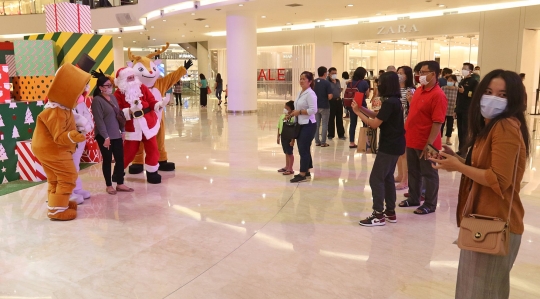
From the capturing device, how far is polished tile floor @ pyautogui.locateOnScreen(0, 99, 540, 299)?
10.2 ft

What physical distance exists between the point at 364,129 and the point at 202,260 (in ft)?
7.89

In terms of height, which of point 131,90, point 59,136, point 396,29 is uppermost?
point 396,29

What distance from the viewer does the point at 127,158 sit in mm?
6121

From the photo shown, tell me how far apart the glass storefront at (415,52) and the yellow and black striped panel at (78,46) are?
1408 centimetres

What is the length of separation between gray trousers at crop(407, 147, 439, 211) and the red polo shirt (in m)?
0.15

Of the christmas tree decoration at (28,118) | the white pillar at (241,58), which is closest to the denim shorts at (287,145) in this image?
the christmas tree decoration at (28,118)

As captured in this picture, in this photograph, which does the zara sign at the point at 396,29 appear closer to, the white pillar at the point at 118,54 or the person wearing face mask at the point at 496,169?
the white pillar at the point at 118,54

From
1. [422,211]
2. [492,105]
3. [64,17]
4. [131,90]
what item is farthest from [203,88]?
[492,105]

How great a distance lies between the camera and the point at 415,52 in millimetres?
20578

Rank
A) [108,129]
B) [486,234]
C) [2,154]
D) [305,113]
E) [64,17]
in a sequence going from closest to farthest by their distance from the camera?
[486,234]
[108,129]
[305,113]
[2,154]
[64,17]

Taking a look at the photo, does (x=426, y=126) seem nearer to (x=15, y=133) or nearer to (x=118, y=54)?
(x=15, y=133)

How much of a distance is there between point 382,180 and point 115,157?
3.25 meters

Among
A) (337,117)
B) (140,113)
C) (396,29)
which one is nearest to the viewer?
(140,113)

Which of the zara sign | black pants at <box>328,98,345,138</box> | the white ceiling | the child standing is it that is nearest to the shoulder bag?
the child standing
